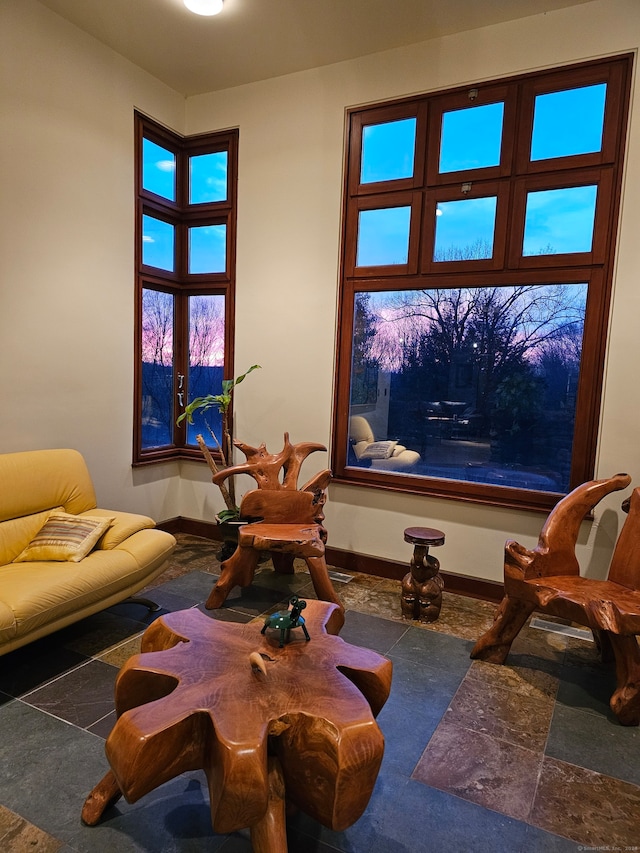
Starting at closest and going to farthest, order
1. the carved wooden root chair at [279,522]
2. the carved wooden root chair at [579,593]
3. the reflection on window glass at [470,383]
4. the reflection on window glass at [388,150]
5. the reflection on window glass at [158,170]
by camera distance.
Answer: the carved wooden root chair at [579,593] → the carved wooden root chair at [279,522] → the reflection on window glass at [470,383] → the reflection on window glass at [388,150] → the reflection on window glass at [158,170]

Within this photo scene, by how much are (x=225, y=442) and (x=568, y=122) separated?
318 centimetres

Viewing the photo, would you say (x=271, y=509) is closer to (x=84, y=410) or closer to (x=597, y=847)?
(x=84, y=410)

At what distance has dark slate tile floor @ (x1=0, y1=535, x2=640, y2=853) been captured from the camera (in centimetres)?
162

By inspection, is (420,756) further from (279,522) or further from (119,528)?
(119,528)

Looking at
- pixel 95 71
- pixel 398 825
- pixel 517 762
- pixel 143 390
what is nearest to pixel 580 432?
pixel 517 762

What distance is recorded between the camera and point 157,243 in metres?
4.30

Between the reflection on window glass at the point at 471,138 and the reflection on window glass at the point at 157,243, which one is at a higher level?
the reflection on window glass at the point at 471,138

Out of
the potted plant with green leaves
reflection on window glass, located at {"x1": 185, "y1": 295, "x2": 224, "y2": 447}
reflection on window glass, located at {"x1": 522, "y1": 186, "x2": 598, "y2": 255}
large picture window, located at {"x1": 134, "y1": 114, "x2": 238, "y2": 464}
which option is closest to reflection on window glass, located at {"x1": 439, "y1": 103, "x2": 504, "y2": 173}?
reflection on window glass, located at {"x1": 522, "y1": 186, "x2": 598, "y2": 255}

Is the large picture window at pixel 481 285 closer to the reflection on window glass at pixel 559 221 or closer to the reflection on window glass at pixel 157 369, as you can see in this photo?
the reflection on window glass at pixel 559 221

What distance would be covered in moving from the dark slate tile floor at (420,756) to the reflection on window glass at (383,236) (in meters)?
2.41

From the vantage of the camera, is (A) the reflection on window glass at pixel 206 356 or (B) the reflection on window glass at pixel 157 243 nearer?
(B) the reflection on window glass at pixel 157 243

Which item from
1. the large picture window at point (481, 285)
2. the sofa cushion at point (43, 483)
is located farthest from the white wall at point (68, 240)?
the large picture window at point (481, 285)

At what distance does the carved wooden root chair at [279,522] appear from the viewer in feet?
9.97

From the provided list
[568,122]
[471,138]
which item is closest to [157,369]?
[471,138]
